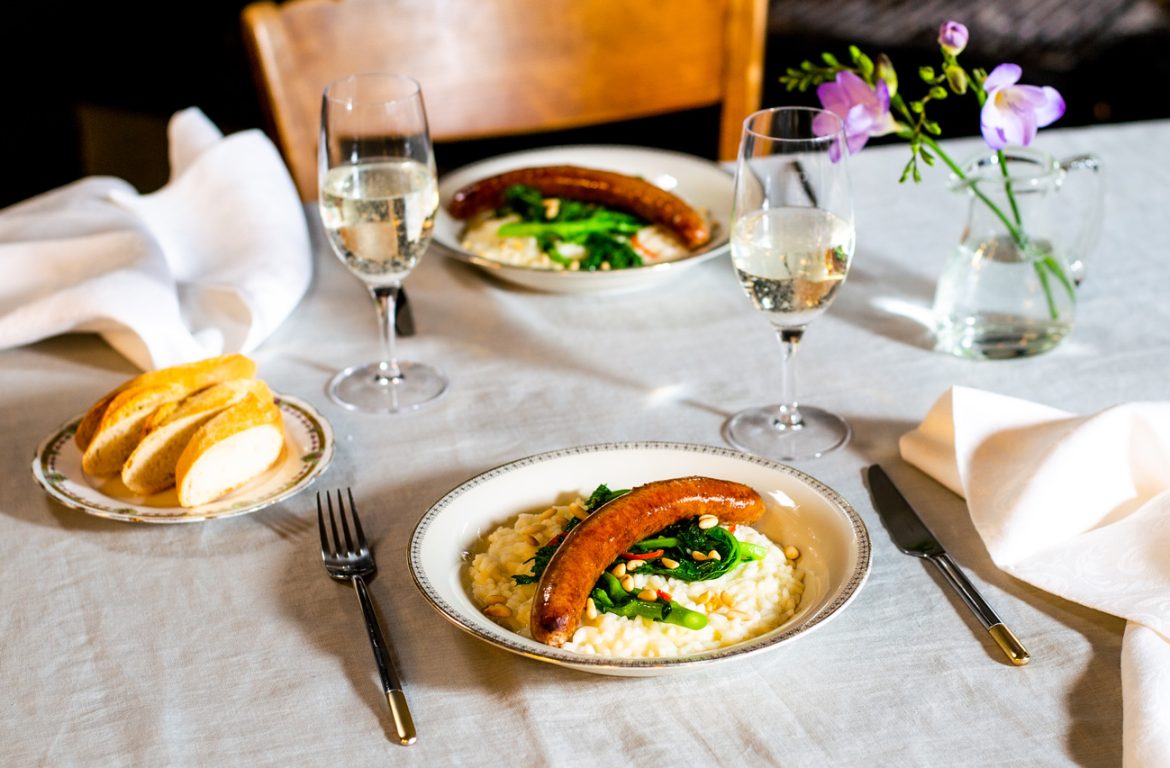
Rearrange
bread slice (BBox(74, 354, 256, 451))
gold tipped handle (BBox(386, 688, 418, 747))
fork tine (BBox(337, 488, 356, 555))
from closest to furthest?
gold tipped handle (BBox(386, 688, 418, 747)) < fork tine (BBox(337, 488, 356, 555)) < bread slice (BBox(74, 354, 256, 451))

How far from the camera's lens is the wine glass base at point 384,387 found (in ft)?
4.22

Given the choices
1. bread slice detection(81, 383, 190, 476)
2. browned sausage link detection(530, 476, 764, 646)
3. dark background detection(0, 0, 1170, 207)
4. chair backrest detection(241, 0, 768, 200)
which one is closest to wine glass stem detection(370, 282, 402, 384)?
bread slice detection(81, 383, 190, 476)

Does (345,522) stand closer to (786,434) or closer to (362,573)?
(362,573)

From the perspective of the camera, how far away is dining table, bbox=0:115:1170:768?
2.73 feet

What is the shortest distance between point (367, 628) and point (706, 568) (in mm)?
256

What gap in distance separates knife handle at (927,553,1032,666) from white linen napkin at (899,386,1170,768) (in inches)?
1.4

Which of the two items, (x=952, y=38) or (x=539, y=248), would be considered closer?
(x=952, y=38)

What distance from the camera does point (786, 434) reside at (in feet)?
3.96

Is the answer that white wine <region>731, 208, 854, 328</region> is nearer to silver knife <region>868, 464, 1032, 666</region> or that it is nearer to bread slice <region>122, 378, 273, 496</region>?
silver knife <region>868, 464, 1032, 666</region>

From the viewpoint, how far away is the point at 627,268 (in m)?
1.47

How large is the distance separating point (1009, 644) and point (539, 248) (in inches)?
31.8

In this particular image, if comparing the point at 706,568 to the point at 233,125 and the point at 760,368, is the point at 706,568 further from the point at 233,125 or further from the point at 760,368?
the point at 233,125

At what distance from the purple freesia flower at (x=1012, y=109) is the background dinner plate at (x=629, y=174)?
0.38 metres

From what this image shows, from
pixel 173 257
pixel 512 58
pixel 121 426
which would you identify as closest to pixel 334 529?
pixel 121 426
